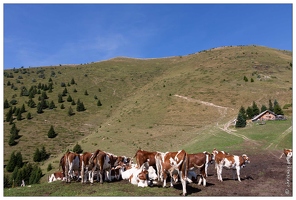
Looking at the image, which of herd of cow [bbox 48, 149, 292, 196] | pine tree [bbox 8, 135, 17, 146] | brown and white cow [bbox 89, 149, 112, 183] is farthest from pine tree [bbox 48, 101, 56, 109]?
brown and white cow [bbox 89, 149, 112, 183]

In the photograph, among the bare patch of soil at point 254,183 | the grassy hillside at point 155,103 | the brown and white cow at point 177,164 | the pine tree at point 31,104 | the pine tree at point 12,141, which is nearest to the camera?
the brown and white cow at point 177,164

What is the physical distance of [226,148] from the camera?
30844mm

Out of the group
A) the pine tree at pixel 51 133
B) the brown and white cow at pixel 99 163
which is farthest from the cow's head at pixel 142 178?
the pine tree at pixel 51 133

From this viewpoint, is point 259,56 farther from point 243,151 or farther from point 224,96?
point 243,151

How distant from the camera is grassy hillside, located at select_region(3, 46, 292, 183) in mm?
43356

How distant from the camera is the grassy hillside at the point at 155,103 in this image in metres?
43.4

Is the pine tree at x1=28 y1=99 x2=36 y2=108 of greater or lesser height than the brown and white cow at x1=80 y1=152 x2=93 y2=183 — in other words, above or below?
above

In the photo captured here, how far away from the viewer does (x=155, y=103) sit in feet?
235

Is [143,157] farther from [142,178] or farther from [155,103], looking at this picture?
[155,103]

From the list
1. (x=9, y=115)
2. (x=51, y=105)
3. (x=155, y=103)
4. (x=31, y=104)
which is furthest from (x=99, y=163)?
(x=31, y=104)

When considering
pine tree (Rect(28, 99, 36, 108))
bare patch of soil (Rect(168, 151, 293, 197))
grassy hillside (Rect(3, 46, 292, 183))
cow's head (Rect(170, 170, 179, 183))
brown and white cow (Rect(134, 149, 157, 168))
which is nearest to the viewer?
bare patch of soil (Rect(168, 151, 293, 197))

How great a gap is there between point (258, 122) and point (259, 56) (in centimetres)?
7048

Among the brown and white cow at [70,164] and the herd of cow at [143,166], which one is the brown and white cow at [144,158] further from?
the brown and white cow at [70,164]

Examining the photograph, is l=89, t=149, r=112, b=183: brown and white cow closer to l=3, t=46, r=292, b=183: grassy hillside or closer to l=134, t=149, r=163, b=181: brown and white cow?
l=134, t=149, r=163, b=181: brown and white cow
